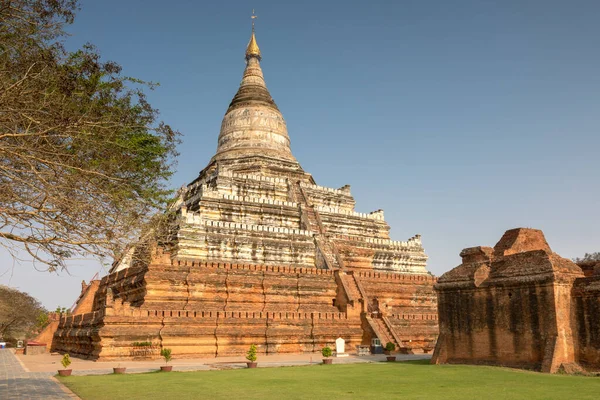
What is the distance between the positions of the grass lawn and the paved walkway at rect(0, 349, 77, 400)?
464mm

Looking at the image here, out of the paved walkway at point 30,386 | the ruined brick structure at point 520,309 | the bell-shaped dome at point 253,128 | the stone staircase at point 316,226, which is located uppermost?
the bell-shaped dome at point 253,128

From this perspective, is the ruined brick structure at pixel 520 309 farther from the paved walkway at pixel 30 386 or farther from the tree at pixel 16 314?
the tree at pixel 16 314

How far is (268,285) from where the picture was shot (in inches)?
1120

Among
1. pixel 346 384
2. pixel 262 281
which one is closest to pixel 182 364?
pixel 262 281

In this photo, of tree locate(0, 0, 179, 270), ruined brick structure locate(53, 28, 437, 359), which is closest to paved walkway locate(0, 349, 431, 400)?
ruined brick structure locate(53, 28, 437, 359)

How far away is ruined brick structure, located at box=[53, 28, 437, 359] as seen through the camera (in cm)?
2450

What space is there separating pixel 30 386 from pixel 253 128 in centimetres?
3336

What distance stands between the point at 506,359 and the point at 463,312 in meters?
2.14

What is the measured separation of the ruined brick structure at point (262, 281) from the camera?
80.4 ft

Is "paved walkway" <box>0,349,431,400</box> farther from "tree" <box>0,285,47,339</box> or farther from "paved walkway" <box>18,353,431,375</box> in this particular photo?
Result: "tree" <box>0,285,47,339</box>

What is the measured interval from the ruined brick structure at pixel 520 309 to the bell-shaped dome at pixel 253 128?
27335mm

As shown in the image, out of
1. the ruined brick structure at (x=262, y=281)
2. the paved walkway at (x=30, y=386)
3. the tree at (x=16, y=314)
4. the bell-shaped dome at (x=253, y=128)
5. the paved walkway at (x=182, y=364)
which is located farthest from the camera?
the tree at (x=16, y=314)

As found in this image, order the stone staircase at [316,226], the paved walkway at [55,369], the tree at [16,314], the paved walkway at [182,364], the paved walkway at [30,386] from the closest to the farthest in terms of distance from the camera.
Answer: the paved walkway at [30,386], the paved walkway at [55,369], the paved walkway at [182,364], the stone staircase at [316,226], the tree at [16,314]

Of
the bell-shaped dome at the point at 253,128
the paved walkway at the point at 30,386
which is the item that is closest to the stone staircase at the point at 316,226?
the bell-shaped dome at the point at 253,128
